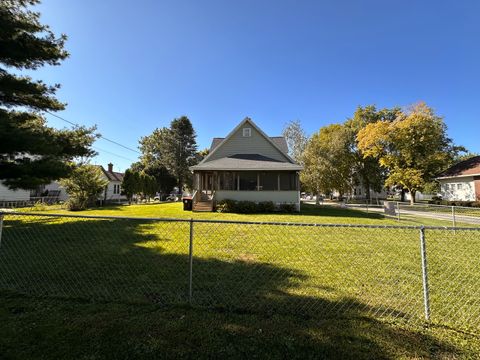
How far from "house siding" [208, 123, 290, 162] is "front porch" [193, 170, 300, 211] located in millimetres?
2419

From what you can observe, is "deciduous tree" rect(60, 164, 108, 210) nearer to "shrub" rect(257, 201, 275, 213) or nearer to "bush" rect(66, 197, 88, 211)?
"bush" rect(66, 197, 88, 211)

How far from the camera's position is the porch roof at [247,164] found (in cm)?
1741

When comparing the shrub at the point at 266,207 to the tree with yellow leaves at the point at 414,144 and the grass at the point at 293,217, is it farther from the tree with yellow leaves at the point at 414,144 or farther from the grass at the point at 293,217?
the tree with yellow leaves at the point at 414,144

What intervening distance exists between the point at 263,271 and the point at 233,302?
5.01 ft

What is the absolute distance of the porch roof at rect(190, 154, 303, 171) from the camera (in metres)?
17.4

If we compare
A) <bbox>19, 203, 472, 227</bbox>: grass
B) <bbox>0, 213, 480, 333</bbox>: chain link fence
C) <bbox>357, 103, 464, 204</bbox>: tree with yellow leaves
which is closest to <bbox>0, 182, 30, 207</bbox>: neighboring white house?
<bbox>19, 203, 472, 227</bbox>: grass

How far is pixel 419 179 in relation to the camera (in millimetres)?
27375

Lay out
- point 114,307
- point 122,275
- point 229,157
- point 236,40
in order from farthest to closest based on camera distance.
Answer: point 229,157, point 236,40, point 122,275, point 114,307

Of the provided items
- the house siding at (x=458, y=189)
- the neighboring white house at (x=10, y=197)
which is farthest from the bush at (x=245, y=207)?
the house siding at (x=458, y=189)

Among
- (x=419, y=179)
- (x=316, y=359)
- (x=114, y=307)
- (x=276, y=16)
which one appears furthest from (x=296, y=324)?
(x=419, y=179)

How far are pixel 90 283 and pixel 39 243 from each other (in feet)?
13.9

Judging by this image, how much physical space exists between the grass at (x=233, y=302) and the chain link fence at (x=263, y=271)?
0.03 meters

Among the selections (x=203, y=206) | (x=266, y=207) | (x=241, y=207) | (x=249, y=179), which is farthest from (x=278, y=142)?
(x=203, y=206)

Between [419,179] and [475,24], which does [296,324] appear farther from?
[419,179]
